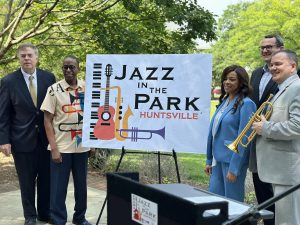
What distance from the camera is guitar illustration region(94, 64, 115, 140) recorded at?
15.4 ft

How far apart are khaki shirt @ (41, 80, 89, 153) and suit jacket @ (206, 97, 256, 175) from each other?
1588 mm

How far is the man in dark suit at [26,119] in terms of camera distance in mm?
4953

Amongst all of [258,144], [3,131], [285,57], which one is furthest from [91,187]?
[285,57]

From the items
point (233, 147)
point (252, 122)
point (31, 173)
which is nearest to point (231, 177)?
point (233, 147)

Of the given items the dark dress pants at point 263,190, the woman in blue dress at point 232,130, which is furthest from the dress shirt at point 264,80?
the dark dress pants at point 263,190

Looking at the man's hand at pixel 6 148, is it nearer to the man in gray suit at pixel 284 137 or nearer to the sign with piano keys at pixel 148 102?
the sign with piano keys at pixel 148 102

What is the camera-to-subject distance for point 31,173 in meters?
5.11

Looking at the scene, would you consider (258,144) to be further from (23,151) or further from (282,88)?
(23,151)

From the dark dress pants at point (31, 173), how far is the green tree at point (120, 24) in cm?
300

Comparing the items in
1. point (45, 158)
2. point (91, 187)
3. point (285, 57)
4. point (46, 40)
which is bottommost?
point (91, 187)

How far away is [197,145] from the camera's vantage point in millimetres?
4457

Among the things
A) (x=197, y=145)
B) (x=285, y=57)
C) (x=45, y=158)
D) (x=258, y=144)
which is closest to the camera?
(x=285, y=57)

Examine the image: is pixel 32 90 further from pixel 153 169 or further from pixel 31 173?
pixel 153 169

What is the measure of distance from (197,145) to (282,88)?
1167 millimetres
